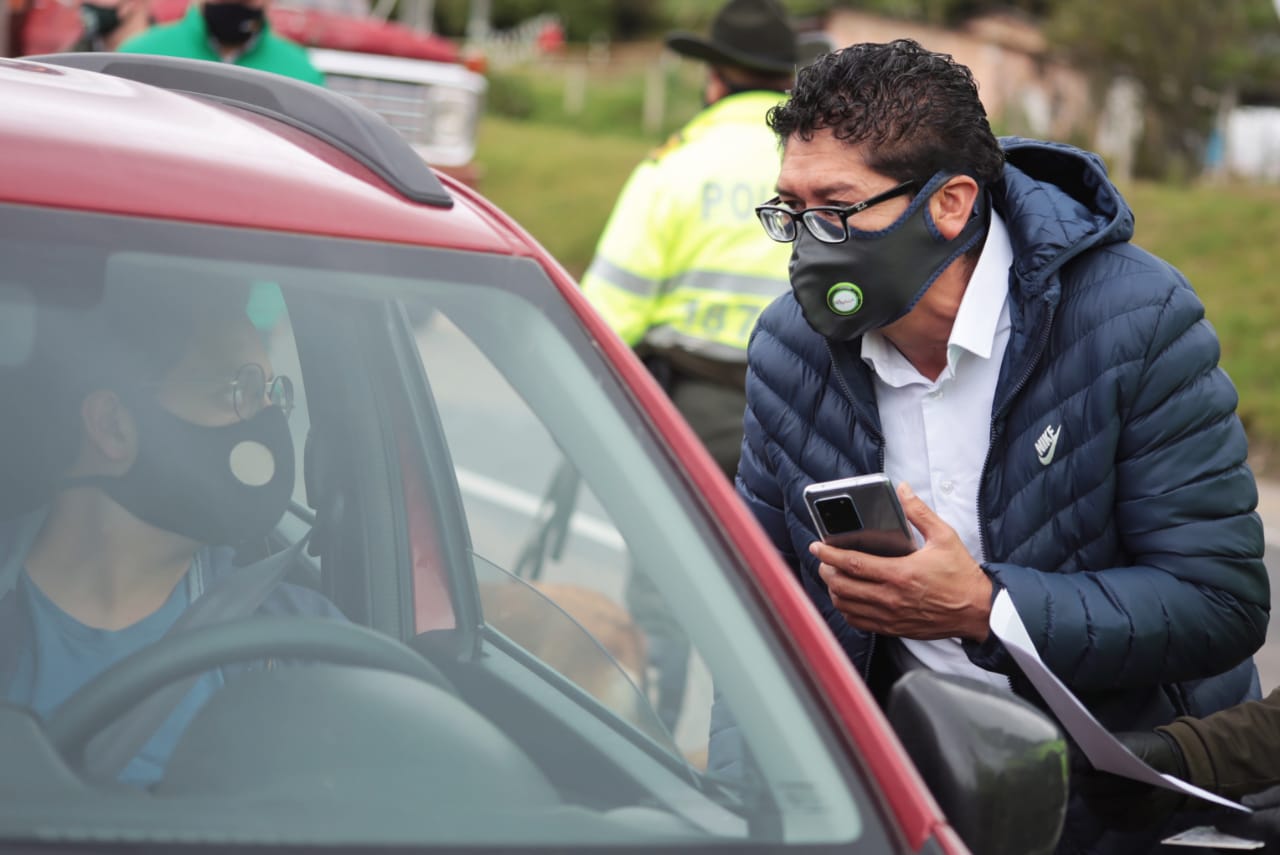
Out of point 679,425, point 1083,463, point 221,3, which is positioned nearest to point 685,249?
point 221,3

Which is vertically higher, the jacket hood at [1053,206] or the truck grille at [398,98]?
the jacket hood at [1053,206]

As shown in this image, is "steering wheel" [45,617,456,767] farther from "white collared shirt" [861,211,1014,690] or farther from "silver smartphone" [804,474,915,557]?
"white collared shirt" [861,211,1014,690]

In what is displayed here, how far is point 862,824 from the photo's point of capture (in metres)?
1.59

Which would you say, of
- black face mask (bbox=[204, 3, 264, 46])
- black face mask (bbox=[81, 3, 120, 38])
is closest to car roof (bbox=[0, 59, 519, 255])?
black face mask (bbox=[204, 3, 264, 46])

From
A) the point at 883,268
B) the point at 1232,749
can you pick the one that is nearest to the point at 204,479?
the point at 883,268

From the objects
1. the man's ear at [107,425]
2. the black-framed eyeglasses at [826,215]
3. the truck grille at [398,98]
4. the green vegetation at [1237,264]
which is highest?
the black-framed eyeglasses at [826,215]

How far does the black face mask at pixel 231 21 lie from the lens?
499 centimetres

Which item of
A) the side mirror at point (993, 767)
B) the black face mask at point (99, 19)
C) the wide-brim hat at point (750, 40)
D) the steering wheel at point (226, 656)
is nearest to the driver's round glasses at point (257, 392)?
the steering wheel at point (226, 656)

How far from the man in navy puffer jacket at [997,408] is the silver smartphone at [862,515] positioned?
0.03m

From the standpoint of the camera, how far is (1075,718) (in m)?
2.32

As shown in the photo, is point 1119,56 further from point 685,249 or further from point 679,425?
point 679,425

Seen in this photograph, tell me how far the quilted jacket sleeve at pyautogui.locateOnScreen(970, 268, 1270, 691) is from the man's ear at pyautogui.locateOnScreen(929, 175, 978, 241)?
34 centimetres

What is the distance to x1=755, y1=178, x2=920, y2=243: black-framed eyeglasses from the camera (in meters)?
2.54

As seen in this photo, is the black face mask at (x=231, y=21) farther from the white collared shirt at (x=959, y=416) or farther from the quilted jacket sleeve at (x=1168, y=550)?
the quilted jacket sleeve at (x=1168, y=550)
